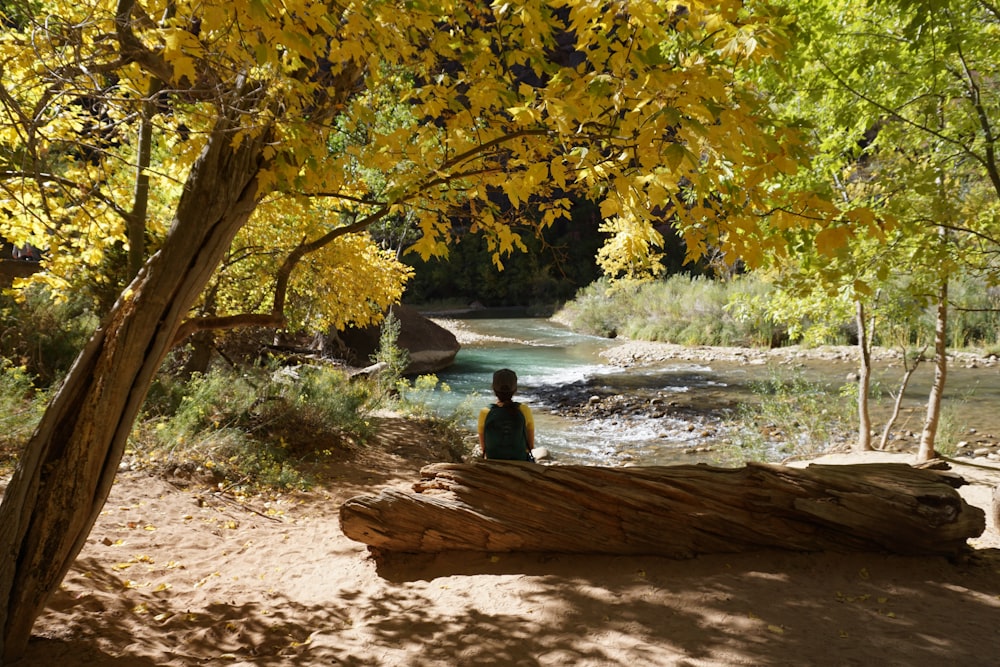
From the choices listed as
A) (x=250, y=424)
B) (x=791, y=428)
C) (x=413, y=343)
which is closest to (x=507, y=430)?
(x=250, y=424)

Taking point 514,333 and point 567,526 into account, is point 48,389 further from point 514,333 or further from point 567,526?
point 514,333

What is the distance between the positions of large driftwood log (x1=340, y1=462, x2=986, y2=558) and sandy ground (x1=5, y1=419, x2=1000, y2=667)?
0.11m

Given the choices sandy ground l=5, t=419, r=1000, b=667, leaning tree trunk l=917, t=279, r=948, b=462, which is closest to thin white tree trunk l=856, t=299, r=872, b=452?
leaning tree trunk l=917, t=279, r=948, b=462

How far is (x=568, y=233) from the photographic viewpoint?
46.9 m

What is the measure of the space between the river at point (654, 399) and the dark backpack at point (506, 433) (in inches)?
199

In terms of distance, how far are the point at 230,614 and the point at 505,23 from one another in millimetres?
3838

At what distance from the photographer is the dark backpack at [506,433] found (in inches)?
166

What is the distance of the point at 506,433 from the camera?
13.9ft

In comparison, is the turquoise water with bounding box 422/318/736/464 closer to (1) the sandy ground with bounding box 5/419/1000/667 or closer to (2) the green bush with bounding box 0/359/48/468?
(1) the sandy ground with bounding box 5/419/1000/667

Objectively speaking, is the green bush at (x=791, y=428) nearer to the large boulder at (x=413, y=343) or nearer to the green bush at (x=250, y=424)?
the green bush at (x=250, y=424)

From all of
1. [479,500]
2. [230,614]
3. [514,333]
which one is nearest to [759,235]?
[479,500]

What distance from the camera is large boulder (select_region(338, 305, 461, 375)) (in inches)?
610

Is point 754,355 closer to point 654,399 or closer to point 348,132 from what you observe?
point 654,399

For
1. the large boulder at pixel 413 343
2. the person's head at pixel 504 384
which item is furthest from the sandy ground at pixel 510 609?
the large boulder at pixel 413 343
